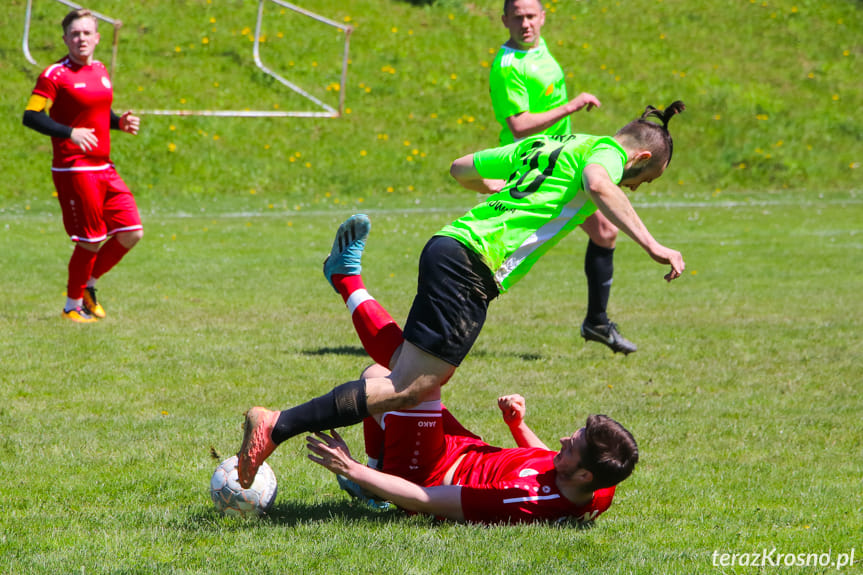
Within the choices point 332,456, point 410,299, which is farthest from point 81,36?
point 332,456

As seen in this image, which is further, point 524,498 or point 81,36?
point 81,36

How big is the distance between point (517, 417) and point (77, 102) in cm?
611

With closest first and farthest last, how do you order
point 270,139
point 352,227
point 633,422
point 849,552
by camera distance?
1. point 849,552
2. point 352,227
3. point 633,422
4. point 270,139

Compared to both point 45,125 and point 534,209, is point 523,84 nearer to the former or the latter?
point 534,209

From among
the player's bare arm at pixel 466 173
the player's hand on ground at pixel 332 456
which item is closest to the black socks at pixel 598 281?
the player's bare arm at pixel 466 173

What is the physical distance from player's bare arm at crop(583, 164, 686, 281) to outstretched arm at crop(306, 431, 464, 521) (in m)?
1.33

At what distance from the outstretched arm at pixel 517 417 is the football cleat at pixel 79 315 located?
570 cm

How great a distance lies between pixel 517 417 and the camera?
16.0 ft

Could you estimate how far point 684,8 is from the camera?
30406 mm

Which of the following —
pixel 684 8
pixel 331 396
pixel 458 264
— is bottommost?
pixel 331 396

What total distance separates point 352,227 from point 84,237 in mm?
5350

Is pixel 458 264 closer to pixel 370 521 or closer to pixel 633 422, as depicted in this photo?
pixel 370 521

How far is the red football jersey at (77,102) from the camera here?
9.09 m

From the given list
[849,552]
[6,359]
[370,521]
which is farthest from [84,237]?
[849,552]
